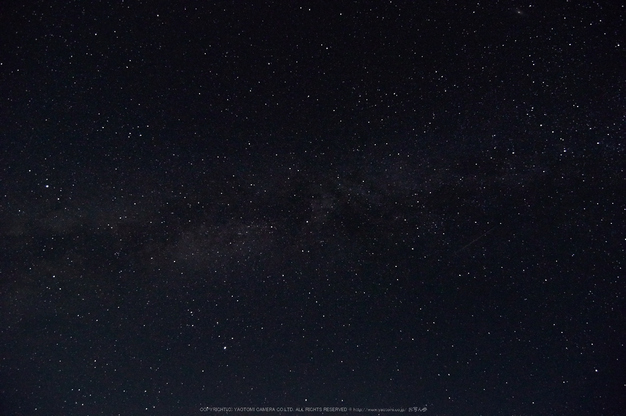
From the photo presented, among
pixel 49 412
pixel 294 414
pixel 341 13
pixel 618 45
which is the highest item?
pixel 341 13

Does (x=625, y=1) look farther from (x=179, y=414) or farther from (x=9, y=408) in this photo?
(x=9, y=408)

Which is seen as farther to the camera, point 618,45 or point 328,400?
point 328,400

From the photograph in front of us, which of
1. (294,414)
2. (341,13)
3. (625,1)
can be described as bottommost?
(294,414)

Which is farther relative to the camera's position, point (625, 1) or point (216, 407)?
point (216, 407)

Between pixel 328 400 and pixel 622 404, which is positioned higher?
pixel 328 400

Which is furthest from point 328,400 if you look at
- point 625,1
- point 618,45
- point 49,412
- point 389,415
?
point 625,1

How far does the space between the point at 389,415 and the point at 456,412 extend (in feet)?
1.74

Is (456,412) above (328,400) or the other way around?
the other way around

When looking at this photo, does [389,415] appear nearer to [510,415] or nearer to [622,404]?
[510,415]

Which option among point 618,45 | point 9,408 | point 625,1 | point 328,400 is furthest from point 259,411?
point 625,1

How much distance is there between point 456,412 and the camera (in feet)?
11.1

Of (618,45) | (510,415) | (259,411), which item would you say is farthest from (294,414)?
(618,45)

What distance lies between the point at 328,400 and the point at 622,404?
7.37ft

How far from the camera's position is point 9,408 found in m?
3.33
